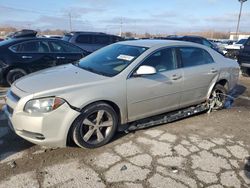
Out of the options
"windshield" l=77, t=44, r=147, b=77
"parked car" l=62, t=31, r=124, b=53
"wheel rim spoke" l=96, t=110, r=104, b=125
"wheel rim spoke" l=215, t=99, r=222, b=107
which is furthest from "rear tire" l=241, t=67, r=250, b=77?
"wheel rim spoke" l=96, t=110, r=104, b=125

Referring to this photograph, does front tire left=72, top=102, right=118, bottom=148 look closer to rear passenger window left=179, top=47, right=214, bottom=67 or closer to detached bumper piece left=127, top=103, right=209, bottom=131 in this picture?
detached bumper piece left=127, top=103, right=209, bottom=131

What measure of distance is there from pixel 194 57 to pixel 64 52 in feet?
14.8

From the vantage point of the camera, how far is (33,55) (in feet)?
25.8

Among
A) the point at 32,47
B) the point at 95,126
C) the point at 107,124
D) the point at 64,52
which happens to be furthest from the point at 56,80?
the point at 64,52

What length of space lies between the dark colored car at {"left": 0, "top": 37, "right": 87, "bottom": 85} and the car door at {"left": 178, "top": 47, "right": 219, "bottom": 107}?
437 cm

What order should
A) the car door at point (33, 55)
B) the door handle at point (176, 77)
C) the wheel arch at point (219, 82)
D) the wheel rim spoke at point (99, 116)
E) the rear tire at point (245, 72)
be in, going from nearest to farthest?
the wheel rim spoke at point (99, 116)
the door handle at point (176, 77)
the wheel arch at point (219, 82)
the car door at point (33, 55)
the rear tire at point (245, 72)

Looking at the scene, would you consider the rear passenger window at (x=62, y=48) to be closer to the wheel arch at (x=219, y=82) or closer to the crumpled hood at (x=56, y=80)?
the crumpled hood at (x=56, y=80)

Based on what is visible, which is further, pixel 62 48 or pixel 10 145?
pixel 62 48

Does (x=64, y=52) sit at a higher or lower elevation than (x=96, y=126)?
higher

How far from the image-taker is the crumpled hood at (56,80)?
3.78m

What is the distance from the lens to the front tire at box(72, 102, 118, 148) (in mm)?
3842

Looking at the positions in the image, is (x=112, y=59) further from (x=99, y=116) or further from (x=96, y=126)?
(x=96, y=126)

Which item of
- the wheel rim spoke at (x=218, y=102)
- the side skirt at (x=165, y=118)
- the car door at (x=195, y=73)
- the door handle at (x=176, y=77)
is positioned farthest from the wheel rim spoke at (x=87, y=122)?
the wheel rim spoke at (x=218, y=102)

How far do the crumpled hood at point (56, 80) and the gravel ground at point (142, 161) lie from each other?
90cm
